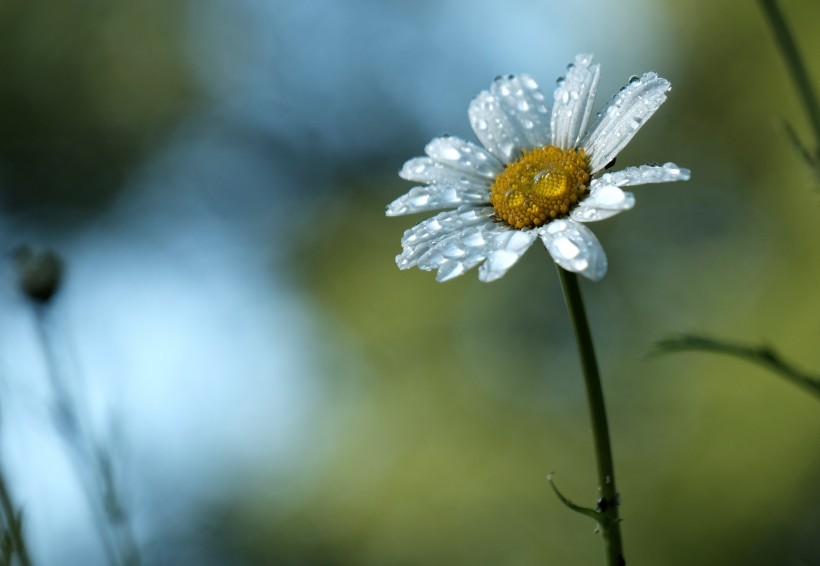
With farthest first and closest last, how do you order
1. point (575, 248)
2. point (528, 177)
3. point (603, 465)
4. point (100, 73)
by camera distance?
point (100, 73) → point (528, 177) → point (575, 248) → point (603, 465)

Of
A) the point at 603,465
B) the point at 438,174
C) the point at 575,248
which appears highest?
the point at 438,174

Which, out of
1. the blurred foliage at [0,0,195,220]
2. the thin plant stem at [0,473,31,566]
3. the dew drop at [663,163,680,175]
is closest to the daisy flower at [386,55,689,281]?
the dew drop at [663,163,680,175]

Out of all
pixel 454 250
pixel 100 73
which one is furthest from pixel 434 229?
pixel 100 73

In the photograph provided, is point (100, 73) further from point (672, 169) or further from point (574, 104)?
point (672, 169)

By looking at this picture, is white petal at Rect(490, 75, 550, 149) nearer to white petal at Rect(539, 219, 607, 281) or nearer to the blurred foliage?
white petal at Rect(539, 219, 607, 281)

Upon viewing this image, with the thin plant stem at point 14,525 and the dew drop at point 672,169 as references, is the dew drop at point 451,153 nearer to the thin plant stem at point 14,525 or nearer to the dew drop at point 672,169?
the dew drop at point 672,169

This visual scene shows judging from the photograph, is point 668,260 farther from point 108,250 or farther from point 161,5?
point 161,5

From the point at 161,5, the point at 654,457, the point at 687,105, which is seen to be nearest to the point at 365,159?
the point at 161,5
